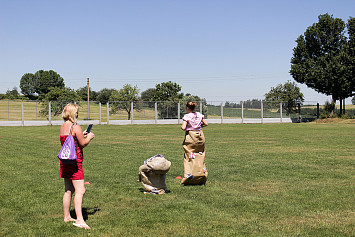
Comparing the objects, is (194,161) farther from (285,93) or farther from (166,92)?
(166,92)

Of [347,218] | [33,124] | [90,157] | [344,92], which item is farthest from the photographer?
[344,92]

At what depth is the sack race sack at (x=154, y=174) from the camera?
24.8ft

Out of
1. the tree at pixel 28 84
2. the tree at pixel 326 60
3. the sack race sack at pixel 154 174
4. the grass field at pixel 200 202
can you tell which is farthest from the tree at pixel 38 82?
the sack race sack at pixel 154 174

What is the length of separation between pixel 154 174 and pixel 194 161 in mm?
1177

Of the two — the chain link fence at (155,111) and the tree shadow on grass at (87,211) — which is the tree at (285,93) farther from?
the tree shadow on grass at (87,211)

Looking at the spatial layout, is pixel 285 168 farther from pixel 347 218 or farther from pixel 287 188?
pixel 347 218

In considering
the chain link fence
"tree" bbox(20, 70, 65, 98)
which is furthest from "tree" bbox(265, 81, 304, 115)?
"tree" bbox(20, 70, 65, 98)

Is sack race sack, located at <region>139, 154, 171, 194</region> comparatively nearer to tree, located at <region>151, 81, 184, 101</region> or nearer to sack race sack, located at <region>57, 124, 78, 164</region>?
sack race sack, located at <region>57, 124, 78, 164</region>

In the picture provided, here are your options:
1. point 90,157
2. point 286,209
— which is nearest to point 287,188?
point 286,209

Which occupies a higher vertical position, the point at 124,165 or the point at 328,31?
the point at 328,31

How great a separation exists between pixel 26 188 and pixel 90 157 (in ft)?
18.1

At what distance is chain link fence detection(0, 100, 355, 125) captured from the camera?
4812 centimetres

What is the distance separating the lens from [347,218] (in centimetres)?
579

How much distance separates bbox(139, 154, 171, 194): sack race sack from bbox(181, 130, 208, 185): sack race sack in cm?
88
